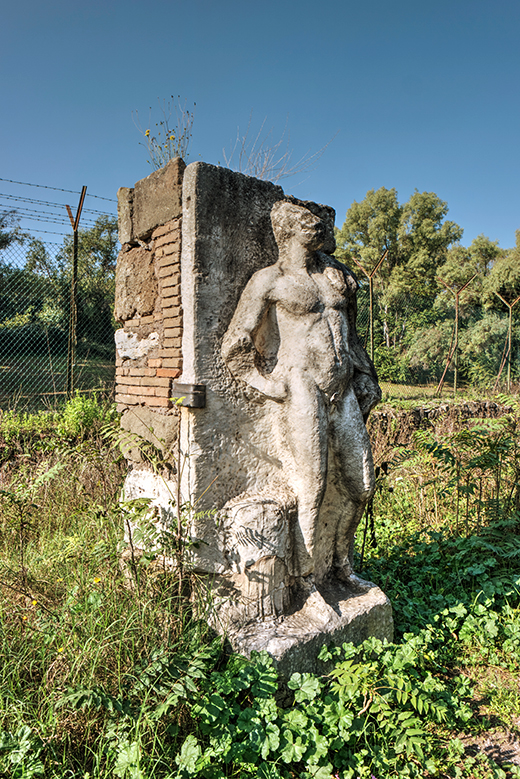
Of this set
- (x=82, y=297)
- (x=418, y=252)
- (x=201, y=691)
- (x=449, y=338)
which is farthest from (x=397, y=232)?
(x=201, y=691)

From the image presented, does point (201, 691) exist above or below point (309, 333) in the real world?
below

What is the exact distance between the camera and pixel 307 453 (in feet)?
7.90

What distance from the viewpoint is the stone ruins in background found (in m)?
2.29

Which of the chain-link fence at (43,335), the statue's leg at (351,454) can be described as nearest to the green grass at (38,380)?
the chain-link fence at (43,335)

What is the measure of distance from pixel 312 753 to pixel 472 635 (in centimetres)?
149

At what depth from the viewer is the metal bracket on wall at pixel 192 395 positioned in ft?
7.39

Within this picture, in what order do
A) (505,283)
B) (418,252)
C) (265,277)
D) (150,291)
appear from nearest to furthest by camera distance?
(265,277), (150,291), (505,283), (418,252)

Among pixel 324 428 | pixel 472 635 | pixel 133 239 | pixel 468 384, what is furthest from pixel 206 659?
pixel 468 384

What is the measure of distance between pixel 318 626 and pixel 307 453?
0.83 meters

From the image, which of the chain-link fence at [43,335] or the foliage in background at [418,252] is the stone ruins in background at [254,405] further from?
the foliage in background at [418,252]

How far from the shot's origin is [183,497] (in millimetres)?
2338

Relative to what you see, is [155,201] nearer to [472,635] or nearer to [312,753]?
[312,753]

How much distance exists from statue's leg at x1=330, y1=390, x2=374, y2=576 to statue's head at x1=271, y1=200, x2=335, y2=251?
2.73ft

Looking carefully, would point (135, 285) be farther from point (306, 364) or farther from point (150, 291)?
point (306, 364)
